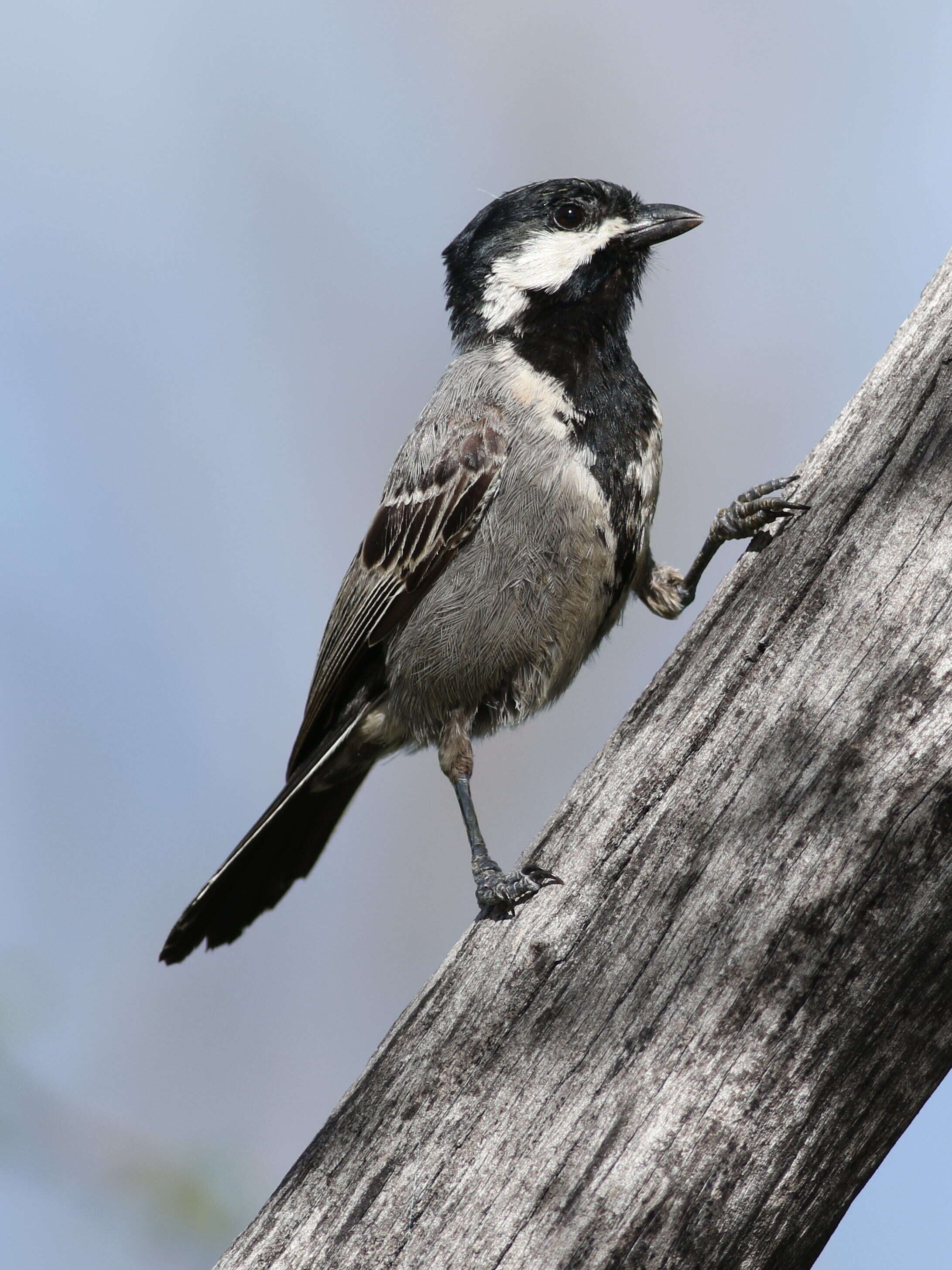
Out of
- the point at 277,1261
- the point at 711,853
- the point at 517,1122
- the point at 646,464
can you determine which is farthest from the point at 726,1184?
the point at 646,464

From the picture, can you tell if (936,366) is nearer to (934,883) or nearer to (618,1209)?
(934,883)

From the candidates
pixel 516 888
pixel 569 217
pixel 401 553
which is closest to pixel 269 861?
pixel 401 553

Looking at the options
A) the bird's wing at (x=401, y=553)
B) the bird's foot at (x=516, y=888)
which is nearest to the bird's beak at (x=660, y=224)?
the bird's wing at (x=401, y=553)

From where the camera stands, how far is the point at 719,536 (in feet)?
9.54

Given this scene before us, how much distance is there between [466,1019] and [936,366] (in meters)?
1.49

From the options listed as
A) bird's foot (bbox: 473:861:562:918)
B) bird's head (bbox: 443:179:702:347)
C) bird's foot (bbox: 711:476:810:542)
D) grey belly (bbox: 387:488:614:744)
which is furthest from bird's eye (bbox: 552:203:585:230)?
bird's foot (bbox: 473:861:562:918)

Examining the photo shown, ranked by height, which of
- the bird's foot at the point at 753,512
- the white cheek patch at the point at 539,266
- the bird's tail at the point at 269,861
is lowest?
the bird's tail at the point at 269,861

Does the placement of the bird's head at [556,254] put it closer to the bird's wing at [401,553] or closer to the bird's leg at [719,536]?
the bird's wing at [401,553]

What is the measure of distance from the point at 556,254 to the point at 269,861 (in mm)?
2200

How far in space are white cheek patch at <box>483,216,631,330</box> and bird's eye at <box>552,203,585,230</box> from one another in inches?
0.7

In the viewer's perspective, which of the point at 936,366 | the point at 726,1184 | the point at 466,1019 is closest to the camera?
the point at 726,1184

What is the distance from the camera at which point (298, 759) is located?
3773 millimetres

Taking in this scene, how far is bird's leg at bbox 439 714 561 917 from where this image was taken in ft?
7.00

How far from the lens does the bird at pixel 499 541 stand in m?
3.33
